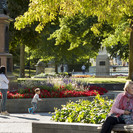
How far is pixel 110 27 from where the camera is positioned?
28672 mm

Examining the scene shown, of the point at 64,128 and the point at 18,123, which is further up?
the point at 64,128

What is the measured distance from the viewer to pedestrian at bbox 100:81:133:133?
6609 mm

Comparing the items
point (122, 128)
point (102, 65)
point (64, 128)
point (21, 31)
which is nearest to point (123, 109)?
point (122, 128)

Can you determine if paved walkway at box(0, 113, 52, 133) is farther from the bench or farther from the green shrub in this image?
the bench

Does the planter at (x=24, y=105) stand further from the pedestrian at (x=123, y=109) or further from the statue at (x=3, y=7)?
the pedestrian at (x=123, y=109)

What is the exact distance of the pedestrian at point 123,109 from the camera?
6.61 m

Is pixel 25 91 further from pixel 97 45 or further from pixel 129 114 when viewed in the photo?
pixel 97 45

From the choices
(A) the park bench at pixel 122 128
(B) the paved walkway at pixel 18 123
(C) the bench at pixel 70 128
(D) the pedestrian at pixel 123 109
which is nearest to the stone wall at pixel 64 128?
(C) the bench at pixel 70 128

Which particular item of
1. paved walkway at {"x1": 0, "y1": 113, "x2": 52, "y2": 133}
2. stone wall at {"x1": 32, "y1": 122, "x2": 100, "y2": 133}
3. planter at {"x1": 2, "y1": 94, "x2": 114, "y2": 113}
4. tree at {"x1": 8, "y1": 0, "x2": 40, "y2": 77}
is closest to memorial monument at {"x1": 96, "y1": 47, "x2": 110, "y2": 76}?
tree at {"x1": 8, "y1": 0, "x2": 40, "y2": 77}

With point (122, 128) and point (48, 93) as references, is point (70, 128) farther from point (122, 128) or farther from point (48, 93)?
point (48, 93)

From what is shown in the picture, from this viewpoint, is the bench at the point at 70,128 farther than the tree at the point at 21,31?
No

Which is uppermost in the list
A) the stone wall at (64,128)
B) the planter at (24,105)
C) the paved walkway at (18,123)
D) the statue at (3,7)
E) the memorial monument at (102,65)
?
the statue at (3,7)

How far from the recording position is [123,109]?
681 centimetres

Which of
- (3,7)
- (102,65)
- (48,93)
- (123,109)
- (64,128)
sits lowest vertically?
(64,128)
